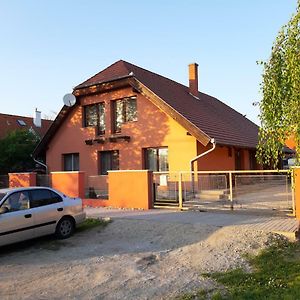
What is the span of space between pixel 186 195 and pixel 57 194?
5170 mm

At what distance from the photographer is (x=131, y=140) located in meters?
20.8

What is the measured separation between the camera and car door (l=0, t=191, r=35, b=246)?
30.6ft

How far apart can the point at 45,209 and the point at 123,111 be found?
11727 millimetres

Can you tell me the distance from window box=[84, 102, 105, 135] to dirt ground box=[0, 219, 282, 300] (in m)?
11.4

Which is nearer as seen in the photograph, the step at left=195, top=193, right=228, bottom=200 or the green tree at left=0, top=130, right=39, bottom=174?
the step at left=195, top=193, right=228, bottom=200

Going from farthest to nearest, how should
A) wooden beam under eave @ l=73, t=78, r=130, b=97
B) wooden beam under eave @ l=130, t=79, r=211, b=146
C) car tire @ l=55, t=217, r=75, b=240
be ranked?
wooden beam under eave @ l=73, t=78, r=130, b=97
wooden beam under eave @ l=130, t=79, r=211, b=146
car tire @ l=55, t=217, r=75, b=240

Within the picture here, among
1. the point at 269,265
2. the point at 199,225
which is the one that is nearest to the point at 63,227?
the point at 199,225

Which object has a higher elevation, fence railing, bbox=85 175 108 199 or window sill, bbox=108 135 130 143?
window sill, bbox=108 135 130 143

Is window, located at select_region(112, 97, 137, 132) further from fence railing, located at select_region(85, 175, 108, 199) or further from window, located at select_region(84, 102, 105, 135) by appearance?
fence railing, located at select_region(85, 175, 108, 199)

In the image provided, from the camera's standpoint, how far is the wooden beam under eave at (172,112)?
17.4 meters

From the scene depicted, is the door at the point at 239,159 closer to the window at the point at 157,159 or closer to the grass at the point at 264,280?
the window at the point at 157,159

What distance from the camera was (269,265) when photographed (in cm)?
757

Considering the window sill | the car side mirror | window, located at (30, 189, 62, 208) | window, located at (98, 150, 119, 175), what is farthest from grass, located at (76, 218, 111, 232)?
window, located at (98, 150, 119, 175)

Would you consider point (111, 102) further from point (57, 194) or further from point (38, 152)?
point (57, 194)
